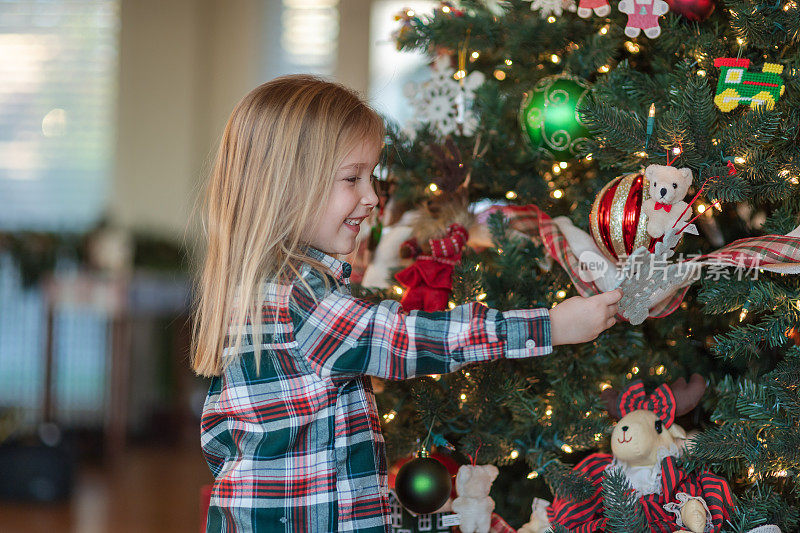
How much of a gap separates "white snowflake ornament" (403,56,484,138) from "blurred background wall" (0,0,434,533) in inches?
67.2

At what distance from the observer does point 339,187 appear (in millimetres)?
939

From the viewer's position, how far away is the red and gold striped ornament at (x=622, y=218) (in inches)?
36.9

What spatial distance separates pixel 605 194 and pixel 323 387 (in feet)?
1.37

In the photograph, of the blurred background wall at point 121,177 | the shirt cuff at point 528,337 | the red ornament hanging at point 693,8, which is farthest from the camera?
the blurred background wall at point 121,177

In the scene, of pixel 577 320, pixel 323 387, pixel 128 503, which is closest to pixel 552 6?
pixel 577 320

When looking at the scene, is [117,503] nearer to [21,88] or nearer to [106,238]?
[106,238]

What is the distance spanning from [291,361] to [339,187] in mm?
215

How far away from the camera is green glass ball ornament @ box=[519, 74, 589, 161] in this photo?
3.61 ft

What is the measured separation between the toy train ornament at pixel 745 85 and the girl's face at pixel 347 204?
42 centimetres

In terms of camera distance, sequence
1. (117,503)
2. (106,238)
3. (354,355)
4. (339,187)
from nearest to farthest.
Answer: (354,355), (339,187), (117,503), (106,238)

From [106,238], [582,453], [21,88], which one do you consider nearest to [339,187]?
[582,453]

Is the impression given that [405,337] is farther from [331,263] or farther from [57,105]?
[57,105]

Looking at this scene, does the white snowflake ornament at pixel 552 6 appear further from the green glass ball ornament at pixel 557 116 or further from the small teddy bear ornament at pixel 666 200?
the small teddy bear ornament at pixel 666 200

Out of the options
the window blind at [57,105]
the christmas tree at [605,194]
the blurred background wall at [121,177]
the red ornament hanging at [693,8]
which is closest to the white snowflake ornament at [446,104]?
the christmas tree at [605,194]
